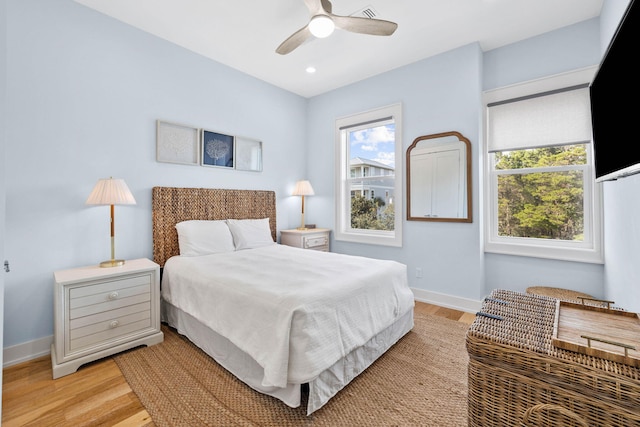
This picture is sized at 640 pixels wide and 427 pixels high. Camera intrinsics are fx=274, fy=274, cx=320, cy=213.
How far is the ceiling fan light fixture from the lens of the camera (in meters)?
2.05

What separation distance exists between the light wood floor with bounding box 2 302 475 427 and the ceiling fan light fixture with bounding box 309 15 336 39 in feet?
9.14

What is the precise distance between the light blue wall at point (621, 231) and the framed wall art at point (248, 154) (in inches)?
135

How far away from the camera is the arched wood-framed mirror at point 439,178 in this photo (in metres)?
3.07

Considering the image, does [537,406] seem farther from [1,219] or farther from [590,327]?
[1,219]

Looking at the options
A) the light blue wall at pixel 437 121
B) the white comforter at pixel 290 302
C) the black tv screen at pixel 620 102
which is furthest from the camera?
the light blue wall at pixel 437 121

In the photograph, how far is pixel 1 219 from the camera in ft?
3.58

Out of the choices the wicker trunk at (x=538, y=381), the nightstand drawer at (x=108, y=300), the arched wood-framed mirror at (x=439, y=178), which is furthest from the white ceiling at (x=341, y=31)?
the wicker trunk at (x=538, y=381)

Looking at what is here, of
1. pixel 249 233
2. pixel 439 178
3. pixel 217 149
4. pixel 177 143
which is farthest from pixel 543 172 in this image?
pixel 177 143

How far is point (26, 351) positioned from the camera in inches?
84.7

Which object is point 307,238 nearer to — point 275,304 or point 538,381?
point 275,304

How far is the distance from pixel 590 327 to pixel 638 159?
Result: 25.3 inches

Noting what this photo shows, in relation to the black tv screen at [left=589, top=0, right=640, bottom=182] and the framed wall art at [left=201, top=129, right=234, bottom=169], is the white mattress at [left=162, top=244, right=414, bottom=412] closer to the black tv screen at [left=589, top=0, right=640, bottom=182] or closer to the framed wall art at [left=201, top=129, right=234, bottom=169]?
the framed wall art at [left=201, top=129, right=234, bottom=169]

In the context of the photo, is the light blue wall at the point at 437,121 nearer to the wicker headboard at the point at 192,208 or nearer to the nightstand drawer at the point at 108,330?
the wicker headboard at the point at 192,208

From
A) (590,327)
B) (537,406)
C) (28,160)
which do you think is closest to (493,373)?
(537,406)
